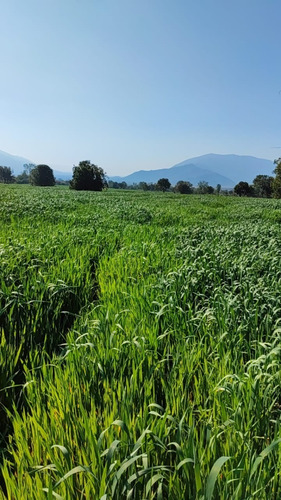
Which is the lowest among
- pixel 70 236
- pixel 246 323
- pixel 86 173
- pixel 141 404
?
pixel 141 404

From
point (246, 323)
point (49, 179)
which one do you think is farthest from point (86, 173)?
point (246, 323)

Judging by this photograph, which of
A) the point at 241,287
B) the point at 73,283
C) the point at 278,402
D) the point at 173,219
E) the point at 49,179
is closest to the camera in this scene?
the point at 278,402

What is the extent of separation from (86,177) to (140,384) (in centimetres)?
8342

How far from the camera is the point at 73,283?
4.91 metres

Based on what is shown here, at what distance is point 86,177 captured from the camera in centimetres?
8231

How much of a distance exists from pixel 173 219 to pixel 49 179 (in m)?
108

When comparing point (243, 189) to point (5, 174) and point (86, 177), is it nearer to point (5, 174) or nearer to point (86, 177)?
point (86, 177)

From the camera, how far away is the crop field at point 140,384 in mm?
1592

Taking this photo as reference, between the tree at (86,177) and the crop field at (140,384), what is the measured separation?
257 feet

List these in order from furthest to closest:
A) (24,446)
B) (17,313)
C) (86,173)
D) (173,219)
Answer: (86,173)
(173,219)
(17,313)
(24,446)

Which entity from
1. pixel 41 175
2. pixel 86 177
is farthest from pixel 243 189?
pixel 41 175

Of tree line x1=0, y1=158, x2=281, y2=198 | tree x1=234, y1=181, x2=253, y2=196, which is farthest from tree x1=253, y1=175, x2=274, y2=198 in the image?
tree x1=234, y1=181, x2=253, y2=196

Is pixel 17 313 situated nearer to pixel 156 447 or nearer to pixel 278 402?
pixel 156 447

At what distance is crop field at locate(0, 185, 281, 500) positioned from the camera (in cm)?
159
